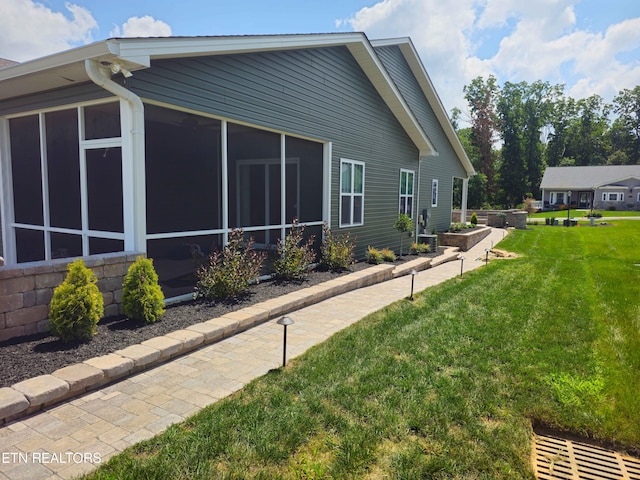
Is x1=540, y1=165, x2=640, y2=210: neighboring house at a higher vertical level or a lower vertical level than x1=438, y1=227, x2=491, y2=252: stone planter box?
higher

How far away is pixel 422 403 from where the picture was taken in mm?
3064

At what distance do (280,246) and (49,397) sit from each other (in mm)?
4619

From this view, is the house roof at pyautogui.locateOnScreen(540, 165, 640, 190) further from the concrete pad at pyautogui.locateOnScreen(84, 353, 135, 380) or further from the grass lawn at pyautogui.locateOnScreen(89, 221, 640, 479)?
the concrete pad at pyautogui.locateOnScreen(84, 353, 135, 380)

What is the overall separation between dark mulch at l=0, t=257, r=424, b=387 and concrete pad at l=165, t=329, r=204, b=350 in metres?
0.15

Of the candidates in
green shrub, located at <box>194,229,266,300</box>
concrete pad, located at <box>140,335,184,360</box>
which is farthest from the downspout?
concrete pad, located at <box>140,335,184,360</box>

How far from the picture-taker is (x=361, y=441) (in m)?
2.57

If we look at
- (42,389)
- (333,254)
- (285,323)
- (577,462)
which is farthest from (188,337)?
(333,254)

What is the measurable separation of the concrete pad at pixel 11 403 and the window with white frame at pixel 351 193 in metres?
6.98

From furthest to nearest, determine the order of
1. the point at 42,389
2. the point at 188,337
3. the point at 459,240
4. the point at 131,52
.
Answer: the point at 459,240
the point at 131,52
the point at 188,337
the point at 42,389

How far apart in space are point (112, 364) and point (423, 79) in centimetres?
1359

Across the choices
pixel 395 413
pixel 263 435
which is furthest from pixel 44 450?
pixel 395 413

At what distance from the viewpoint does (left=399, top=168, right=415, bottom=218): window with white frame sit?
12.2m
